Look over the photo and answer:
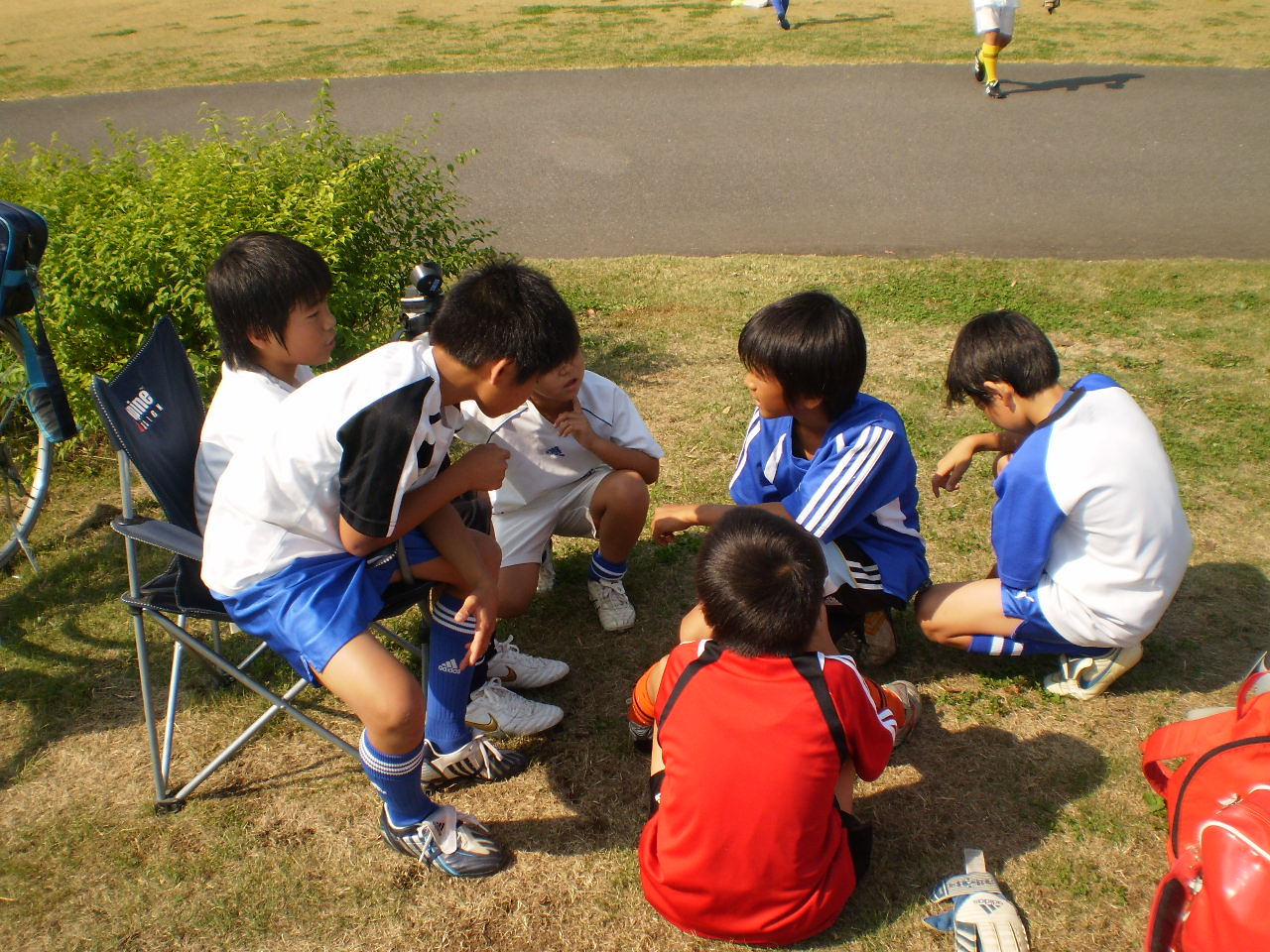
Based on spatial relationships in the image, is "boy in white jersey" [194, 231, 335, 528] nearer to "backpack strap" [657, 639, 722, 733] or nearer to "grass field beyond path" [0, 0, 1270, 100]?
"backpack strap" [657, 639, 722, 733]

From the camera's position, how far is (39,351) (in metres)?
2.98

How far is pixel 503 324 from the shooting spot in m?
2.10

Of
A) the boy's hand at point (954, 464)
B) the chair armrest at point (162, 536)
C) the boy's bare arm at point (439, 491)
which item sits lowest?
the boy's hand at point (954, 464)

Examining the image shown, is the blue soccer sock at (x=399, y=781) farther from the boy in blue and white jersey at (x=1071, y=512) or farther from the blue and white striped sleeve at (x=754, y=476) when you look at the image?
the boy in blue and white jersey at (x=1071, y=512)

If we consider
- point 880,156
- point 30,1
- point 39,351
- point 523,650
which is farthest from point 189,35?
point 523,650

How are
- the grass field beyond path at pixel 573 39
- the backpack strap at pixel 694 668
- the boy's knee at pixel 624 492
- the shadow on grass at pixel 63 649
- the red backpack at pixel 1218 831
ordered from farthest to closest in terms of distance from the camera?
the grass field beyond path at pixel 573 39 → the boy's knee at pixel 624 492 → the shadow on grass at pixel 63 649 → the backpack strap at pixel 694 668 → the red backpack at pixel 1218 831

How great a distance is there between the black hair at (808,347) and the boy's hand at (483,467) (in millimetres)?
751

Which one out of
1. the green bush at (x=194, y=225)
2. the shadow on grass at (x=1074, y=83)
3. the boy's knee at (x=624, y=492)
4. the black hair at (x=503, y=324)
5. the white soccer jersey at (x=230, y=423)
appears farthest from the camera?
the shadow on grass at (x=1074, y=83)

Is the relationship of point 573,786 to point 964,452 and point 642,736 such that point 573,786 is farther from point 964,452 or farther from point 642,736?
point 964,452

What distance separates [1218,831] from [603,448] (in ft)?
5.72

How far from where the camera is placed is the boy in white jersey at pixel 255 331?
7.96 feet

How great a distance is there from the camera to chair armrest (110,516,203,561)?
7.16 ft

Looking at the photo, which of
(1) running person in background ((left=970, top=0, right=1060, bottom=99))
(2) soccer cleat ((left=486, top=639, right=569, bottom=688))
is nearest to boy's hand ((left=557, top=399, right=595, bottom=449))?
(2) soccer cleat ((left=486, top=639, right=569, bottom=688))

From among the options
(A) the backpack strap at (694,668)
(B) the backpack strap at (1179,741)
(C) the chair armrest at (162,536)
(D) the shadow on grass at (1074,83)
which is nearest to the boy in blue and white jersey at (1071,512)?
(B) the backpack strap at (1179,741)
